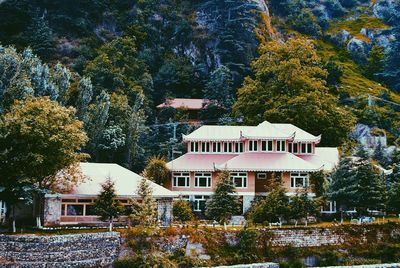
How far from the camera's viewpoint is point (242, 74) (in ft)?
301

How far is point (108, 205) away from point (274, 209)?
1204 centimetres

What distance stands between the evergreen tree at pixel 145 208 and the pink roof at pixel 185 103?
3238cm

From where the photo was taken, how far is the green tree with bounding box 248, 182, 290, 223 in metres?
53.0

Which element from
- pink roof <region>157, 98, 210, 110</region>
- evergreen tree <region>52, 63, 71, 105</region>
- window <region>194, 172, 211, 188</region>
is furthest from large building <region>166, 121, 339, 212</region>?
pink roof <region>157, 98, 210, 110</region>

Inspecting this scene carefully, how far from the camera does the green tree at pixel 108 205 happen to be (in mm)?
49219

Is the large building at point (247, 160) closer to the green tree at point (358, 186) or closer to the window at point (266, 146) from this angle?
the window at point (266, 146)

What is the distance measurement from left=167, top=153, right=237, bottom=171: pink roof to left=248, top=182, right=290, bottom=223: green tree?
26.9 ft

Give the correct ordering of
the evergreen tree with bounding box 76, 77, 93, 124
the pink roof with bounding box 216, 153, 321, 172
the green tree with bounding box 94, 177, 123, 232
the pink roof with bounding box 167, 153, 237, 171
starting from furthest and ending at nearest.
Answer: the evergreen tree with bounding box 76, 77, 93, 124
the pink roof with bounding box 167, 153, 237, 171
the pink roof with bounding box 216, 153, 321, 172
the green tree with bounding box 94, 177, 123, 232

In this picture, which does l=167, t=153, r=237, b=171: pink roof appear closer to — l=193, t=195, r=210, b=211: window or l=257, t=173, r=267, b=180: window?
l=193, t=195, r=210, b=211: window

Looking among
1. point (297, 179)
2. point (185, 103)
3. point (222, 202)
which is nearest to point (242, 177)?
point (297, 179)

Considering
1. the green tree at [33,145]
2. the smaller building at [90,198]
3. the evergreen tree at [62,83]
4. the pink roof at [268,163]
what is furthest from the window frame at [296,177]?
the evergreen tree at [62,83]

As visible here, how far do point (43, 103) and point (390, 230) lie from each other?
87.1 ft

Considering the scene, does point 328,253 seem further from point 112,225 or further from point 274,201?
point 112,225

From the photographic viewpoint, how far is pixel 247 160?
202ft
